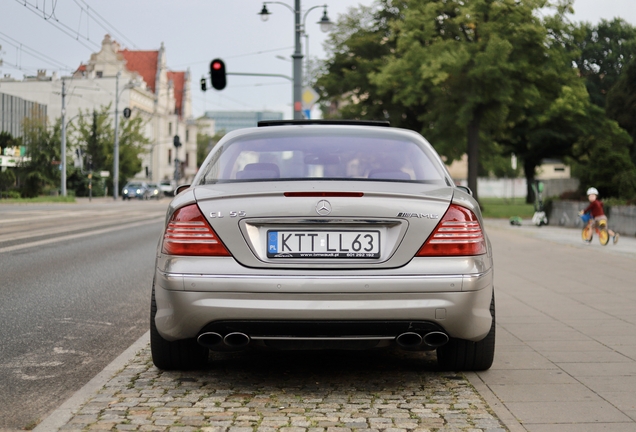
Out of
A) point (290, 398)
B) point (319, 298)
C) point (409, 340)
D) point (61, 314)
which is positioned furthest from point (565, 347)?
point (61, 314)

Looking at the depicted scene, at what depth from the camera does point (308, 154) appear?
225 inches

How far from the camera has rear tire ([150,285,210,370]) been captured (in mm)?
5501

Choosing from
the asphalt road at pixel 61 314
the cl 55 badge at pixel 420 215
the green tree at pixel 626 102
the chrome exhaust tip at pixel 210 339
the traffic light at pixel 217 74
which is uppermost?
the green tree at pixel 626 102

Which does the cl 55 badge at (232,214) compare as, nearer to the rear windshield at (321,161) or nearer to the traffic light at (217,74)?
the rear windshield at (321,161)

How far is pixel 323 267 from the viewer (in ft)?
15.8

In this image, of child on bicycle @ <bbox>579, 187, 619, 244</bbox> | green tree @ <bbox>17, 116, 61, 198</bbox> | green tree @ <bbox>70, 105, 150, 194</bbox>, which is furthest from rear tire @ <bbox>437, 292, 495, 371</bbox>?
green tree @ <bbox>70, 105, 150, 194</bbox>

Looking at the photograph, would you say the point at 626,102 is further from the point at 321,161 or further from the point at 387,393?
the point at 387,393

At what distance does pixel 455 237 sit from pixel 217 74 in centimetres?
2531

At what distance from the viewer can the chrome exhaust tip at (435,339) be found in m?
4.96

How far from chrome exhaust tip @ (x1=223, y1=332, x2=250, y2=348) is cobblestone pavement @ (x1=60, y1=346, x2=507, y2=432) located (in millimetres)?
297

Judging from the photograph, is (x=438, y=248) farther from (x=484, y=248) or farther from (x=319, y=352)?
(x=319, y=352)

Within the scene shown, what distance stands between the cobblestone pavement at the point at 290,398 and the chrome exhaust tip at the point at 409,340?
11.8 inches

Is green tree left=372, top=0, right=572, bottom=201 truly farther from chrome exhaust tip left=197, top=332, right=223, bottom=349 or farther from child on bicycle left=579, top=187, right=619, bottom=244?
chrome exhaust tip left=197, top=332, right=223, bottom=349

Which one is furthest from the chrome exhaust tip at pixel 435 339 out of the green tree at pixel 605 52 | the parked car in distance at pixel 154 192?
the parked car in distance at pixel 154 192
